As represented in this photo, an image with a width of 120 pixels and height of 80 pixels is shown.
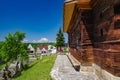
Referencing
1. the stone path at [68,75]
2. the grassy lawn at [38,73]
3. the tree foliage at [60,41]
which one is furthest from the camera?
the tree foliage at [60,41]

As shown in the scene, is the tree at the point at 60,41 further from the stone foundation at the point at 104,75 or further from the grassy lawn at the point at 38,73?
the stone foundation at the point at 104,75

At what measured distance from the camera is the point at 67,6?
11727 millimetres

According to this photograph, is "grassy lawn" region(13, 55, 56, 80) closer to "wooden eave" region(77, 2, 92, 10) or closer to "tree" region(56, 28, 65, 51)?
"wooden eave" region(77, 2, 92, 10)

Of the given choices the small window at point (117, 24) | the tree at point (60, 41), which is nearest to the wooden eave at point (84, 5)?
the small window at point (117, 24)

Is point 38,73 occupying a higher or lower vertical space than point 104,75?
lower

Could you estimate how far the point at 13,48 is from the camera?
35969mm

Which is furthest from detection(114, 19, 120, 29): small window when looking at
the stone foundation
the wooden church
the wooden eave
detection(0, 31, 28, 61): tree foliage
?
detection(0, 31, 28, 61): tree foliage

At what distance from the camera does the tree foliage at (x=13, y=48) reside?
35.8 metres

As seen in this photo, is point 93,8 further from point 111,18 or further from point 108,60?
point 108,60

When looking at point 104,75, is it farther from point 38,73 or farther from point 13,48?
point 13,48

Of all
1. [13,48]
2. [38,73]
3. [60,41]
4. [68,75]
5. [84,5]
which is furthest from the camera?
[60,41]

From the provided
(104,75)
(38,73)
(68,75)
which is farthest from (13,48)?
(104,75)

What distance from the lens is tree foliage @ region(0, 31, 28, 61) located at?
35844 mm

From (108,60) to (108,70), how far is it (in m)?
0.45
